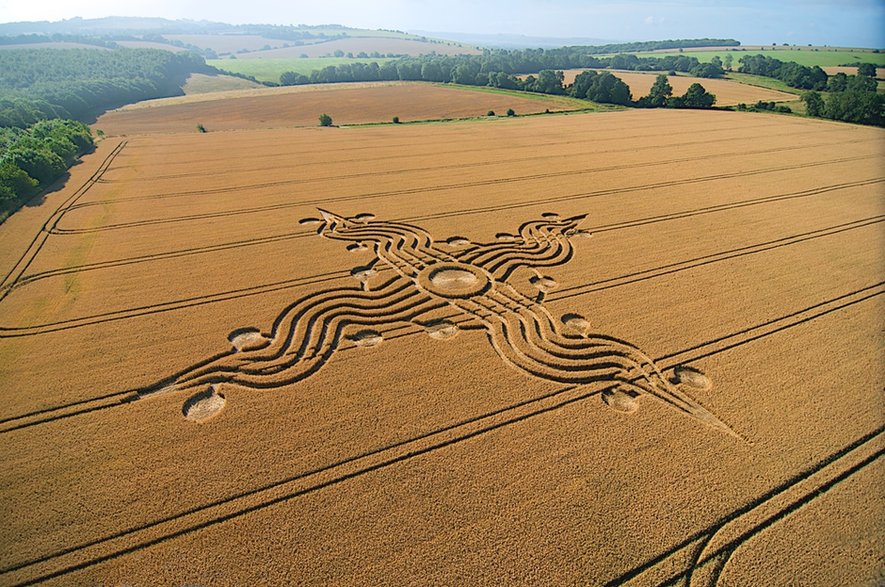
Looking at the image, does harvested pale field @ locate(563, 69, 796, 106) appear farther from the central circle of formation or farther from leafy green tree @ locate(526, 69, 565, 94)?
the central circle of formation

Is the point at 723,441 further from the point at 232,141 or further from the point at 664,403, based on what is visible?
the point at 232,141

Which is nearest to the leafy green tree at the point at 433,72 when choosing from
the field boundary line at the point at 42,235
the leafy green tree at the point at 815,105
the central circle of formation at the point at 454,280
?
the leafy green tree at the point at 815,105

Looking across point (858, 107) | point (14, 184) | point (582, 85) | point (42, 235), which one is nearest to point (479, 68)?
point (582, 85)

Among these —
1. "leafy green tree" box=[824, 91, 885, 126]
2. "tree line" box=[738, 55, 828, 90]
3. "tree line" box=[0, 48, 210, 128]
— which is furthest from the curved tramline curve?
"tree line" box=[738, 55, 828, 90]

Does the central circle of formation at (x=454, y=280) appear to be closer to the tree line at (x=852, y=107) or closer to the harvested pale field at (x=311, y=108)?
the harvested pale field at (x=311, y=108)

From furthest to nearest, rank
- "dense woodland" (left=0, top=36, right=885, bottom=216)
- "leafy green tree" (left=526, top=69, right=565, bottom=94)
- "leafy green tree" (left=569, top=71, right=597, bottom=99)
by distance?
"leafy green tree" (left=526, top=69, right=565, bottom=94) < "leafy green tree" (left=569, top=71, right=597, bottom=99) < "dense woodland" (left=0, top=36, right=885, bottom=216)

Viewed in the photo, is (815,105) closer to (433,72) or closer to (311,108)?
(311,108)

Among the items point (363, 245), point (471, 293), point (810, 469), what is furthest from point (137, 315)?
point (810, 469)
